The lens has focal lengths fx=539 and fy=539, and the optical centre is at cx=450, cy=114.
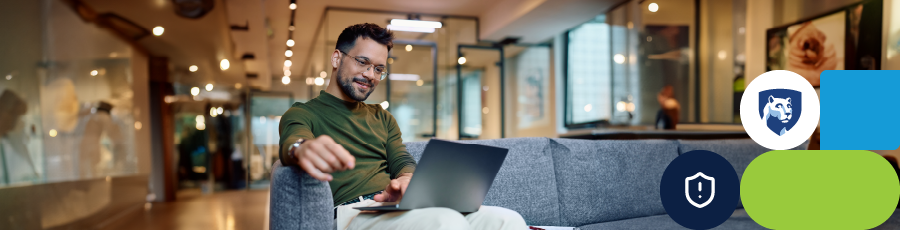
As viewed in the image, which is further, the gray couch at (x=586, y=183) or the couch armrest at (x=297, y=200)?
the gray couch at (x=586, y=183)

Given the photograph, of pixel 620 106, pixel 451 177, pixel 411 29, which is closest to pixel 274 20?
pixel 411 29

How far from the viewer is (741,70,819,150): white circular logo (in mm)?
2441

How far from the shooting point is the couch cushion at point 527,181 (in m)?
1.97

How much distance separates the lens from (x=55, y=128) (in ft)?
13.0

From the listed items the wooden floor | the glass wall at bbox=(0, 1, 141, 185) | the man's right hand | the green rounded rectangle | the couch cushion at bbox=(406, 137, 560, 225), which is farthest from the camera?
the wooden floor

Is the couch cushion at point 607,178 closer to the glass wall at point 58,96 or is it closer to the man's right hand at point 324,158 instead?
the man's right hand at point 324,158

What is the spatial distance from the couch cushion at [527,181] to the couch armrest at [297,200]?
2.41 ft

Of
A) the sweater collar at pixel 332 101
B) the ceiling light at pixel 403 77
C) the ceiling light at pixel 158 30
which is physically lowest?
the sweater collar at pixel 332 101

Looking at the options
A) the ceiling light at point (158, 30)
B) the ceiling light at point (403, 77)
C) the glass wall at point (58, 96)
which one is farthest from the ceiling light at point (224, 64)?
the ceiling light at point (403, 77)

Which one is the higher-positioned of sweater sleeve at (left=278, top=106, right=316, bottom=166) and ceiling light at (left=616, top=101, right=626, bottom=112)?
sweater sleeve at (left=278, top=106, right=316, bottom=166)

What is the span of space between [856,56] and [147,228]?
5.23 meters

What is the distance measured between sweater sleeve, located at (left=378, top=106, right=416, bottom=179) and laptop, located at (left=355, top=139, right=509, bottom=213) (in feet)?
1.07

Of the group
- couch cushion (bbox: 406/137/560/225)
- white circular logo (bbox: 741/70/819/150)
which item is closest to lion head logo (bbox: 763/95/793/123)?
white circular logo (bbox: 741/70/819/150)

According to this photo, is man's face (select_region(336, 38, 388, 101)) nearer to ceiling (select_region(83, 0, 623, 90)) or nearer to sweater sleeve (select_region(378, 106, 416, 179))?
sweater sleeve (select_region(378, 106, 416, 179))
